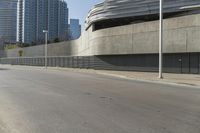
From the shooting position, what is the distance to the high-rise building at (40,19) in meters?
152

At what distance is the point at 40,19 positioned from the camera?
15512 cm

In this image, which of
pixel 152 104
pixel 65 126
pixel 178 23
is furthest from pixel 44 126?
pixel 178 23

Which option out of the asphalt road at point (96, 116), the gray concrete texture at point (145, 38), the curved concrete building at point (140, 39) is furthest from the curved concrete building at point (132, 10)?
the asphalt road at point (96, 116)

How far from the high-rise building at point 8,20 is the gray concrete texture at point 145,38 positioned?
125 meters

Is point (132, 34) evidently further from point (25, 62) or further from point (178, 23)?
point (25, 62)

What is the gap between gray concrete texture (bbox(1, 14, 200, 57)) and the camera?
41.2 meters

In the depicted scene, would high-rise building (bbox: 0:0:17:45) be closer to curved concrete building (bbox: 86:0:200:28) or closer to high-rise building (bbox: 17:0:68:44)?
high-rise building (bbox: 17:0:68:44)

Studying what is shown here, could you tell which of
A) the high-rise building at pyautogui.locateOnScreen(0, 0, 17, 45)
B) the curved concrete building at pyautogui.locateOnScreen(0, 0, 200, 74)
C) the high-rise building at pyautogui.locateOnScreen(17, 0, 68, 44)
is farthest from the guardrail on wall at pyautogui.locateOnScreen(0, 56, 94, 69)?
the high-rise building at pyautogui.locateOnScreen(0, 0, 17, 45)

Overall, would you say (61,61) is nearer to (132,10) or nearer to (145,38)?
(132,10)

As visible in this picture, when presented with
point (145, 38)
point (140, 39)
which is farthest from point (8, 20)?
point (145, 38)

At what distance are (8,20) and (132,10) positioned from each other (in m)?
141

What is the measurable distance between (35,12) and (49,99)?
140 meters

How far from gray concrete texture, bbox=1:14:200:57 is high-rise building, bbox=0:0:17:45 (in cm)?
12537

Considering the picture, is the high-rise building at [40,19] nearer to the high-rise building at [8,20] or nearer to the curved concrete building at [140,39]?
the high-rise building at [8,20]
